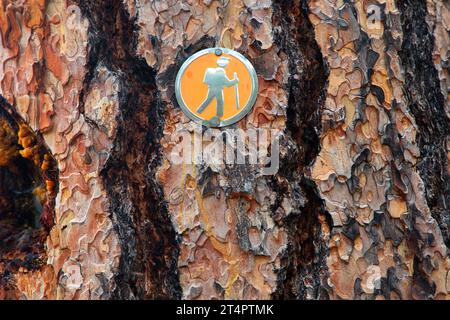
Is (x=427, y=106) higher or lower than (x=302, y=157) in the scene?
higher

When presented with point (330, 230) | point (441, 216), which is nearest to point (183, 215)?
point (330, 230)

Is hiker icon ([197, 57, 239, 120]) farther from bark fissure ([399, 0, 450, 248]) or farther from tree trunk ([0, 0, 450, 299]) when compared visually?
bark fissure ([399, 0, 450, 248])

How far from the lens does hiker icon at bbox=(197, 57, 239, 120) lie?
1.18 meters

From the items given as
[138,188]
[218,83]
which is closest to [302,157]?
[218,83]

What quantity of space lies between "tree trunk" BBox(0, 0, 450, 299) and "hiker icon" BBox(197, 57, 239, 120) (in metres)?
0.04

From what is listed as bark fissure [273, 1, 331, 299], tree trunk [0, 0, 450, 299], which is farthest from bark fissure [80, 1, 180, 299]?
bark fissure [273, 1, 331, 299]

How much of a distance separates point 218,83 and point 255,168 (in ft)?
0.58

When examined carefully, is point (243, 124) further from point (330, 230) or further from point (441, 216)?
point (441, 216)

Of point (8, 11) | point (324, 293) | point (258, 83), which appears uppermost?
point (8, 11)

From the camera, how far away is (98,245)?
119 centimetres

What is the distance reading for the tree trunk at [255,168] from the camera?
1.17 metres

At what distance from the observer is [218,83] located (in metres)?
1.18

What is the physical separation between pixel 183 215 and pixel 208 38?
34 centimetres

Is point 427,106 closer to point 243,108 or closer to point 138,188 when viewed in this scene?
point 243,108
